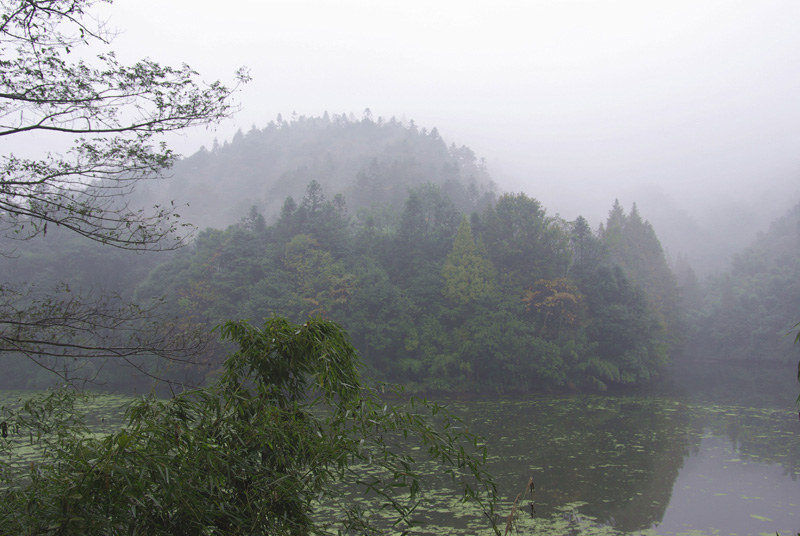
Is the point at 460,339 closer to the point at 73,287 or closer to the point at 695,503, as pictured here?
the point at 695,503

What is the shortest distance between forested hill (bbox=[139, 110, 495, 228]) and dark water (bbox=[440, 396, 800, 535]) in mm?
31011

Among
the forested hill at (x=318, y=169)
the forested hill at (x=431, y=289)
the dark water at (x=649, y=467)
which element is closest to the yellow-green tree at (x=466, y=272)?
the forested hill at (x=431, y=289)

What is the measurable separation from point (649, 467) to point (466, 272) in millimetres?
16380

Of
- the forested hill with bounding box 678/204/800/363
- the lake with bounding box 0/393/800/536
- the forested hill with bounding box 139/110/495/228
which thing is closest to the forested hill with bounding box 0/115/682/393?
the lake with bounding box 0/393/800/536

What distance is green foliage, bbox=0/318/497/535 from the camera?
1.62m

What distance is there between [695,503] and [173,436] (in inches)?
381

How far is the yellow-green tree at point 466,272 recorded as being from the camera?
25781mm

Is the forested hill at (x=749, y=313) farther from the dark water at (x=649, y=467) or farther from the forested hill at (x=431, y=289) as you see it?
the dark water at (x=649, y=467)

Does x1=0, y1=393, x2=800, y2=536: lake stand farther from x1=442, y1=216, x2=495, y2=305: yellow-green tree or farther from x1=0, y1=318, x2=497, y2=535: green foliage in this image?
x1=442, y1=216, x2=495, y2=305: yellow-green tree

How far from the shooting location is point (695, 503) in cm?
854

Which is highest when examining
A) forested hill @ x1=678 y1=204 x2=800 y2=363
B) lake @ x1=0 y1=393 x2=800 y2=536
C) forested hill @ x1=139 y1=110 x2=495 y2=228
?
forested hill @ x1=139 y1=110 x2=495 y2=228

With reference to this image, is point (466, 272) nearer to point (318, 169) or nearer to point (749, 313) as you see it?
point (749, 313)

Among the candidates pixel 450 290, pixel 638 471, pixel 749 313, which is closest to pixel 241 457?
pixel 638 471

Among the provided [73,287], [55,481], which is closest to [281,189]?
[73,287]
